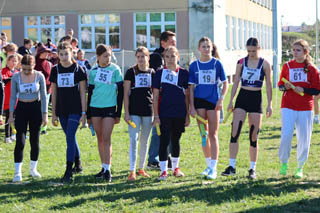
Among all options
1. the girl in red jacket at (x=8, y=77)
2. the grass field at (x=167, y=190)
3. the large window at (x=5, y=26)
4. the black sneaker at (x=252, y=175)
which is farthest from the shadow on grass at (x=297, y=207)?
the large window at (x=5, y=26)

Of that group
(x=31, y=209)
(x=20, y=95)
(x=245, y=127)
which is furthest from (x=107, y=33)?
(x=31, y=209)

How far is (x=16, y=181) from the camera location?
8.59 m

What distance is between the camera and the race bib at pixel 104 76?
837cm

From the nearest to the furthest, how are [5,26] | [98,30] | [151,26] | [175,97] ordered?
[175,97]
[151,26]
[98,30]
[5,26]

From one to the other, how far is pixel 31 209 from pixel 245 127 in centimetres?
881

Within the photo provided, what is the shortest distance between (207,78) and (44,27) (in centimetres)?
2657

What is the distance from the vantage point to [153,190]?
25.4 ft

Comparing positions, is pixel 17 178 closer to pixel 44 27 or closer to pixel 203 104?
pixel 203 104

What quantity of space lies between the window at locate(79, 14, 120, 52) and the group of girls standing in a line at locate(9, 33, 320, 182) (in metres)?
24.4

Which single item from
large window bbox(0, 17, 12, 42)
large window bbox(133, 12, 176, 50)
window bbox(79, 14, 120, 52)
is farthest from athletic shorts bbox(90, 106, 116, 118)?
large window bbox(0, 17, 12, 42)

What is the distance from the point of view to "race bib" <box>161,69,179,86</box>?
8359mm

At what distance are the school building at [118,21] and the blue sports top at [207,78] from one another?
2257 cm

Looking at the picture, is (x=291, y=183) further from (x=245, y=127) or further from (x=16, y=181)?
(x=245, y=127)

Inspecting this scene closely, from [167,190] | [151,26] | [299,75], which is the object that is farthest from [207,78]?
[151,26]
